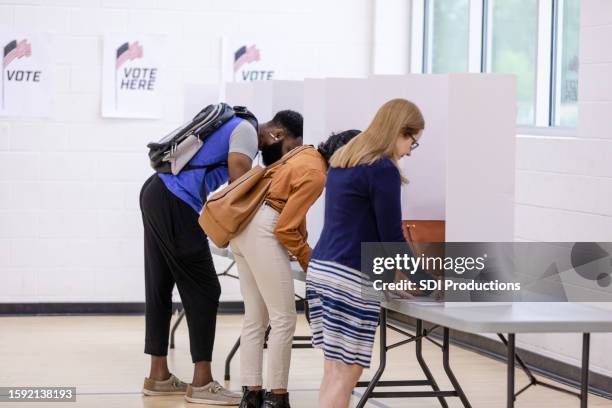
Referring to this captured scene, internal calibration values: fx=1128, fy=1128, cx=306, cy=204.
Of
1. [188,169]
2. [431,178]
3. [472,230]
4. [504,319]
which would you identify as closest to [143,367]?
[188,169]

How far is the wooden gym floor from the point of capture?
472cm

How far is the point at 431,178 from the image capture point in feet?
13.8

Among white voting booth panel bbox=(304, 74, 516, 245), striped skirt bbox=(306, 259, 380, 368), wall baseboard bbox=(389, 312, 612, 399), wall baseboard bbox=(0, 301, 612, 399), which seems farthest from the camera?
wall baseboard bbox=(0, 301, 612, 399)

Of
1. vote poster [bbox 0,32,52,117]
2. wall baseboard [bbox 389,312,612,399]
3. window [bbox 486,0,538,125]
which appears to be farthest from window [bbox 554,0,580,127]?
vote poster [bbox 0,32,52,117]

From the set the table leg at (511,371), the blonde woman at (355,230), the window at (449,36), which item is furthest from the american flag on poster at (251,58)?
the table leg at (511,371)

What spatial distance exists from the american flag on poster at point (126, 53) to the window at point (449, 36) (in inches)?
71.9

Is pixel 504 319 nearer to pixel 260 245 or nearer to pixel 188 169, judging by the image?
pixel 260 245

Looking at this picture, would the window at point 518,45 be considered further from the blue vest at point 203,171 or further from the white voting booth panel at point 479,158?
the white voting booth panel at point 479,158

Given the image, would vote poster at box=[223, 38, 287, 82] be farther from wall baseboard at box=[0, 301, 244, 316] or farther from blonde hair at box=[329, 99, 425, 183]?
blonde hair at box=[329, 99, 425, 183]

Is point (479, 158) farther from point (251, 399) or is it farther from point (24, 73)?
point (24, 73)

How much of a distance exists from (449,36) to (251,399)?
3360 mm

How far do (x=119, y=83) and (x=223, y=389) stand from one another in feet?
9.49

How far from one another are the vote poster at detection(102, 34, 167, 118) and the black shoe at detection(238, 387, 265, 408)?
310cm

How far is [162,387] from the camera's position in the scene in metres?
4.74
